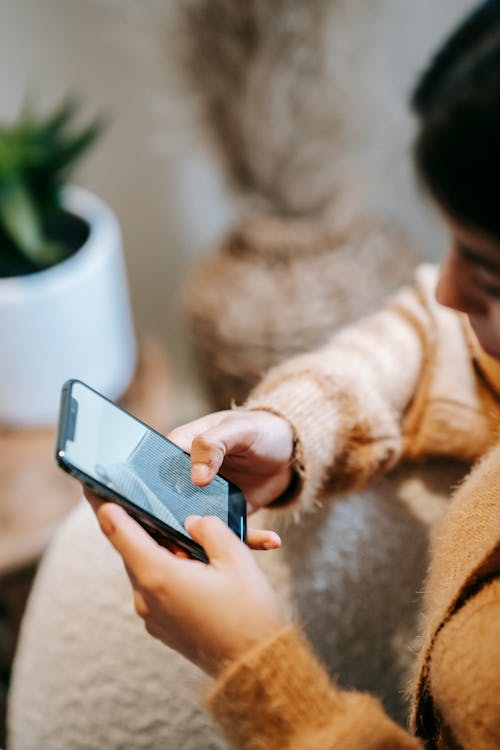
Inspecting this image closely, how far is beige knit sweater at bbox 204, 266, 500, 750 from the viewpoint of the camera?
1.37 ft

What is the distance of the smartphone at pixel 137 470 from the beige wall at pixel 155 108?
559mm

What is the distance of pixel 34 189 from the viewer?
3.04ft

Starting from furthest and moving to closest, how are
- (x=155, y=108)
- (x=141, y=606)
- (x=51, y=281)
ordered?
(x=155, y=108), (x=51, y=281), (x=141, y=606)

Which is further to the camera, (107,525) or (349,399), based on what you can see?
(349,399)

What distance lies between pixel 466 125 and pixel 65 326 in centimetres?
60

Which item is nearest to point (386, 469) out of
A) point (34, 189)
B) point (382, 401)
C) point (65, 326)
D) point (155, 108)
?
point (382, 401)

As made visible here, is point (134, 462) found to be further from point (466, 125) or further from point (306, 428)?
point (466, 125)

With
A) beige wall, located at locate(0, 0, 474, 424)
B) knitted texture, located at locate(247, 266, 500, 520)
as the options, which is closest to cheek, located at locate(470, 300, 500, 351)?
knitted texture, located at locate(247, 266, 500, 520)

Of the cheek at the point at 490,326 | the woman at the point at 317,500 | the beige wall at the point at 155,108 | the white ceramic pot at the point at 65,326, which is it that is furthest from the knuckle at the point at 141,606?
the beige wall at the point at 155,108

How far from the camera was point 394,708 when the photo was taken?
22.1 inches

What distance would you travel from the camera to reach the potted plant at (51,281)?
0.85 meters

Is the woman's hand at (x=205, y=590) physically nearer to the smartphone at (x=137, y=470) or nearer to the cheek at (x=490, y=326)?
the smartphone at (x=137, y=470)

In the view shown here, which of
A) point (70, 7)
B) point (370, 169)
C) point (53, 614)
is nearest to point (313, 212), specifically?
point (370, 169)

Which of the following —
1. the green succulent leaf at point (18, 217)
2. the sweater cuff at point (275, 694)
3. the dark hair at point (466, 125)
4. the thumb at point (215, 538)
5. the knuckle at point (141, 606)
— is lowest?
the green succulent leaf at point (18, 217)
